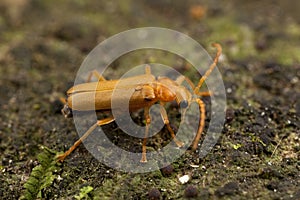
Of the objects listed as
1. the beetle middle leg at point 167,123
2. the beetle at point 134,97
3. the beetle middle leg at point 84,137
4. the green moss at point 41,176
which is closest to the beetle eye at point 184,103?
the beetle at point 134,97

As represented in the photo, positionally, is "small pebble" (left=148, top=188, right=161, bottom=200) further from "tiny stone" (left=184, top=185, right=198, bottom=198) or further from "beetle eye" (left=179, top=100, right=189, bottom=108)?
"beetle eye" (left=179, top=100, right=189, bottom=108)

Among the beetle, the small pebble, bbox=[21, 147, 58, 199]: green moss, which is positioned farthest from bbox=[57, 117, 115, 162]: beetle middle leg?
the small pebble

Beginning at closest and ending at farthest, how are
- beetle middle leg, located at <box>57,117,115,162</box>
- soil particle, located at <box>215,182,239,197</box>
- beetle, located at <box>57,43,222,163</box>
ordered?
soil particle, located at <box>215,182,239,197</box> → beetle middle leg, located at <box>57,117,115,162</box> → beetle, located at <box>57,43,222,163</box>

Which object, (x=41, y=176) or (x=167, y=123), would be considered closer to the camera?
(x=41, y=176)

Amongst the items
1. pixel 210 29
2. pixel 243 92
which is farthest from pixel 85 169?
pixel 210 29

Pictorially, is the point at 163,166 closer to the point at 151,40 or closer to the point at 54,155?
the point at 54,155

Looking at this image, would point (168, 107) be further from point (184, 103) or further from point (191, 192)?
point (191, 192)

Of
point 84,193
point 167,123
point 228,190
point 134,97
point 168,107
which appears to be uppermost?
point 134,97

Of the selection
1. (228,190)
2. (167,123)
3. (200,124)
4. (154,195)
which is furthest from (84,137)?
(228,190)
